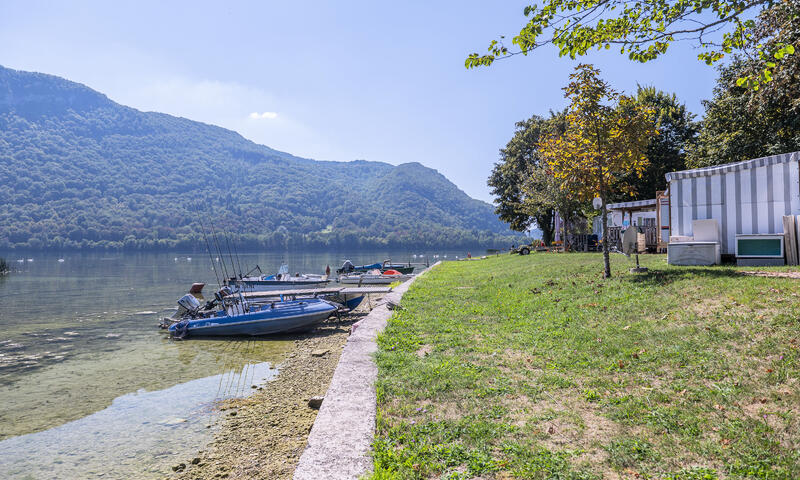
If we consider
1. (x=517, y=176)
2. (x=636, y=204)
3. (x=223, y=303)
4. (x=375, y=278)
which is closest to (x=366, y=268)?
(x=375, y=278)

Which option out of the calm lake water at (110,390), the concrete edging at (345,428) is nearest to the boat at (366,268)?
the calm lake water at (110,390)

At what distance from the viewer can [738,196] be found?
1436 centimetres

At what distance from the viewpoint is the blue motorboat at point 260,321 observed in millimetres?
18095

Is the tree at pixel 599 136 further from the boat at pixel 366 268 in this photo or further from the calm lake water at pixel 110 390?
the boat at pixel 366 268

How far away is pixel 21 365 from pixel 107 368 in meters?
3.51

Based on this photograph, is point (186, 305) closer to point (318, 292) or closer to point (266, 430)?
point (318, 292)

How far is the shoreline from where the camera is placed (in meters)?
6.30

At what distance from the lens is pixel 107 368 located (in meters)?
14.0

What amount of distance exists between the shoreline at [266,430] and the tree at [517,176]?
1457 inches

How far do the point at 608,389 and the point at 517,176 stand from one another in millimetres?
43410

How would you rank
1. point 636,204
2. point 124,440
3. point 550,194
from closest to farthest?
point 124,440
point 636,204
point 550,194

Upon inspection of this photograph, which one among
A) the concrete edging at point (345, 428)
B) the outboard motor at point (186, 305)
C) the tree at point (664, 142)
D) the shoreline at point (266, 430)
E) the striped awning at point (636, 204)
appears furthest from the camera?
the tree at point (664, 142)

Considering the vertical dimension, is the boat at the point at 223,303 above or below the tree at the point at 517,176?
below

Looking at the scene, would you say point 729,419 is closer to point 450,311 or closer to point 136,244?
point 450,311
